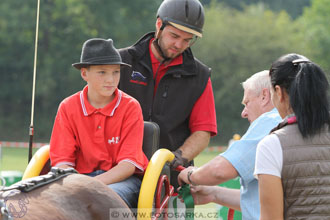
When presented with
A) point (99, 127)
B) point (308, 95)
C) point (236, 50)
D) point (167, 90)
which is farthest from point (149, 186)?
point (236, 50)

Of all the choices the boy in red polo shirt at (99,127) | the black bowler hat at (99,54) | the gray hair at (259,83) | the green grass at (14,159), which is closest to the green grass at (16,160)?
the green grass at (14,159)

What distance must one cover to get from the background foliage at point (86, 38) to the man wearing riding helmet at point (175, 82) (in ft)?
95.1

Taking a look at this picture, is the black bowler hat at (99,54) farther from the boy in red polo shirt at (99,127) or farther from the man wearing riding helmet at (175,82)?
the man wearing riding helmet at (175,82)

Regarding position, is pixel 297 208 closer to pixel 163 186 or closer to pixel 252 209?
pixel 252 209

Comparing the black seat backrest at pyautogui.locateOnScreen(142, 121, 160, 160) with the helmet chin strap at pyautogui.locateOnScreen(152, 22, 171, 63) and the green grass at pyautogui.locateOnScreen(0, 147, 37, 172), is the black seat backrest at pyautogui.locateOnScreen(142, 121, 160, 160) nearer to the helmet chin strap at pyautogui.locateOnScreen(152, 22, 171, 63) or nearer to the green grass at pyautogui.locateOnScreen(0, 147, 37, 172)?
the helmet chin strap at pyautogui.locateOnScreen(152, 22, 171, 63)

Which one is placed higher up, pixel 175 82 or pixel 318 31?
pixel 318 31

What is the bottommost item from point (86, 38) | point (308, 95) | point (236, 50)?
point (308, 95)

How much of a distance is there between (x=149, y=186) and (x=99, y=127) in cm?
49

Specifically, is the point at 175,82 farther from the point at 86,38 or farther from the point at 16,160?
the point at 86,38

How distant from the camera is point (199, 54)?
38562 mm

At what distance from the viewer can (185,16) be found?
177 inches

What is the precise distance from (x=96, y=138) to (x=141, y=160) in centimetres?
31

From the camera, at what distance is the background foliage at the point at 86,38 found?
3469cm

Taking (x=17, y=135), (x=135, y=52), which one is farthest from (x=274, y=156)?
(x=17, y=135)
